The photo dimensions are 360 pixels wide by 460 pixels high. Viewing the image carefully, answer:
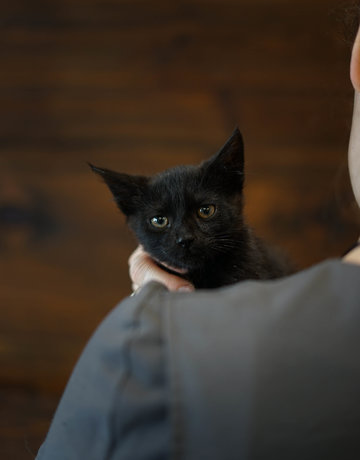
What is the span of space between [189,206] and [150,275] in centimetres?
22

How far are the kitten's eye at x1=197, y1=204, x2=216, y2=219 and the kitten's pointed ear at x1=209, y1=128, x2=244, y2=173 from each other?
0.12 meters

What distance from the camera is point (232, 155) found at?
1.21m

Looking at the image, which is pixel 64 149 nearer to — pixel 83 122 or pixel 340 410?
pixel 83 122

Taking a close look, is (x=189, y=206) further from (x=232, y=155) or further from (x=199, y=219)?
(x=232, y=155)

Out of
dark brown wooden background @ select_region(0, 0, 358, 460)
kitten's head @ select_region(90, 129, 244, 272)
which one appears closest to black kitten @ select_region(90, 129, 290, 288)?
kitten's head @ select_region(90, 129, 244, 272)

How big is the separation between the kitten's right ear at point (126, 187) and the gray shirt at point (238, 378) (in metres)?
0.79

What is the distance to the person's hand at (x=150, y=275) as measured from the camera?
109 cm

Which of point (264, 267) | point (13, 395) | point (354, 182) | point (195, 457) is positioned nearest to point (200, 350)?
point (195, 457)

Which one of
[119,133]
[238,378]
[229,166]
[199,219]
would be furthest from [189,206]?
[119,133]

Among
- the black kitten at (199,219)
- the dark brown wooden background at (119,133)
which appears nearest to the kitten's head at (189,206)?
the black kitten at (199,219)

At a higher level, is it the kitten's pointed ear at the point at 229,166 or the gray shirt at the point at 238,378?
the kitten's pointed ear at the point at 229,166

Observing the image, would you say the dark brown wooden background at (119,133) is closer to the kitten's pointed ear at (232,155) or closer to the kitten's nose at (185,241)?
the kitten's pointed ear at (232,155)

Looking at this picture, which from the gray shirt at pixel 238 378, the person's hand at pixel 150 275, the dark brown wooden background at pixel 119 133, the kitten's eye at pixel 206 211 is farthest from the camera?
the dark brown wooden background at pixel 119 133

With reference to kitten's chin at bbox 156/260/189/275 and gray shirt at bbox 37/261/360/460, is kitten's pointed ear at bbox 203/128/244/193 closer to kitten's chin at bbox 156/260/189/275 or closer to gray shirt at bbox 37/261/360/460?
kitten's chin at bbox 156/260/189/275
